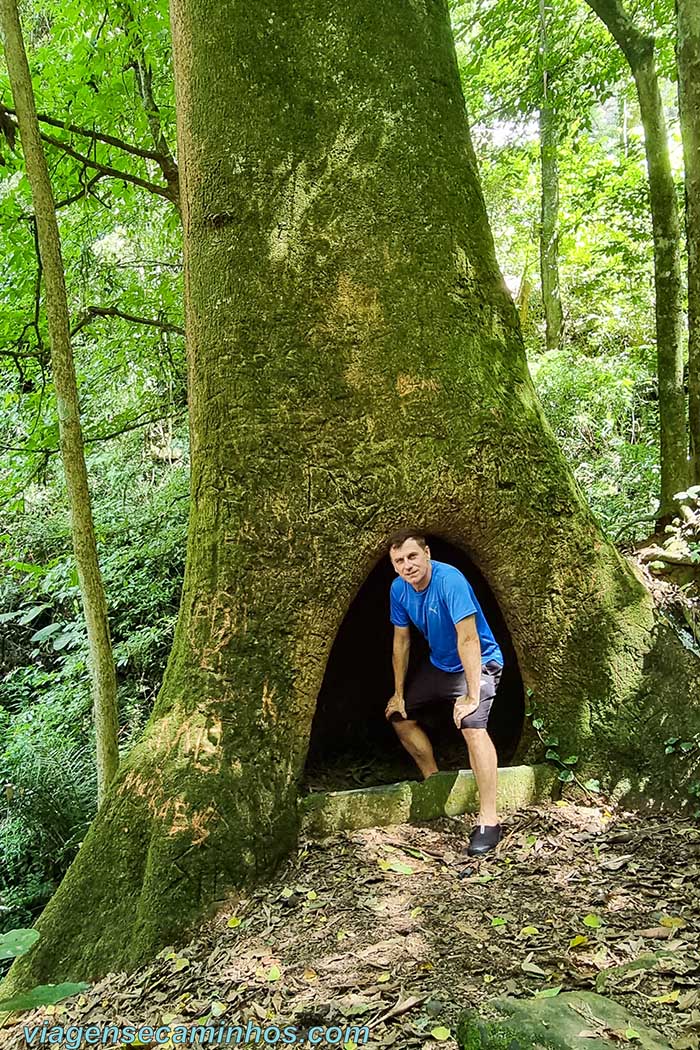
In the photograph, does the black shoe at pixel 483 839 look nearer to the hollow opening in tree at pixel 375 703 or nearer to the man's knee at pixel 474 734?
the man's knee at pixel 474 734

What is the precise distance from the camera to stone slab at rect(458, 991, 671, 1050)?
230 centimetres

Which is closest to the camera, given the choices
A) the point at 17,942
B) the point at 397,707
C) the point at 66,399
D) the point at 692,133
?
the point at 17,942

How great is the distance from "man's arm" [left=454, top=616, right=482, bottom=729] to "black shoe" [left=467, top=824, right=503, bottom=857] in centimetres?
Result: 51

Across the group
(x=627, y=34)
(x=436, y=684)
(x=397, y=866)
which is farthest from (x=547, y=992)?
(x=627, y=34)

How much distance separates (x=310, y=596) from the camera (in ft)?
12.7

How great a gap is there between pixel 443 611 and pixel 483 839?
1.14 m

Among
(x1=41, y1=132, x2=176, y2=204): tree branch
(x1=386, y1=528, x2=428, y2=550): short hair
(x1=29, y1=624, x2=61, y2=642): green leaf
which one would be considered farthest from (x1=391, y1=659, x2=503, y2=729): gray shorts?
(x1=29, y1=624, x2=61, y2=642): green leaf

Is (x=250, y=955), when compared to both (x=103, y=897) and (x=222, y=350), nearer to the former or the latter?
(x=103, y=897)

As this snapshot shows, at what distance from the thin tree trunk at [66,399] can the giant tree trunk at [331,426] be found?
679 mm

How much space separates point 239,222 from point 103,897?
3.33 m

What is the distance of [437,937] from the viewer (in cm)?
308

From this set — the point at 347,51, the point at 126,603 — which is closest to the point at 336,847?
the point at 347,51

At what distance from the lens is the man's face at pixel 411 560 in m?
3.94

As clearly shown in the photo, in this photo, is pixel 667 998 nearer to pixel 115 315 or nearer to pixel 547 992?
pixel 547 992
